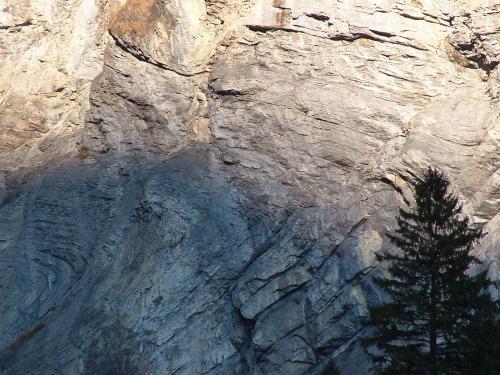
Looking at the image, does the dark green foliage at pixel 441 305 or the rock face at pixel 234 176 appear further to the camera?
the rock face at pixel 234 176

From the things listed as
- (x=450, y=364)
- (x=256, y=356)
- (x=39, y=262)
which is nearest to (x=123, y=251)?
(x=39, y=262)

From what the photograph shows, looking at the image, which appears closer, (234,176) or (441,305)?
(441,305)

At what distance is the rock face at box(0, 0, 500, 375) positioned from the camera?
67.1 feet

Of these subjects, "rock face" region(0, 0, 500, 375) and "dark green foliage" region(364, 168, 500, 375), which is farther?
"rock face" region(0, 0, 500, 375)

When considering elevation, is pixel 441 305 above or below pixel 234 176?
above

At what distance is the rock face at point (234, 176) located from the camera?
67.1 feet

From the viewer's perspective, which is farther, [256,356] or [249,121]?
[249,121]

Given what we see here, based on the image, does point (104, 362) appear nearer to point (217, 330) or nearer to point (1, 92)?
point (217, 330)

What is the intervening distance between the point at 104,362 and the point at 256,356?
12.6ft

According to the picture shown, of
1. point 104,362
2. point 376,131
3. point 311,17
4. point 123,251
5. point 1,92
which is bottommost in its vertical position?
point 104,362

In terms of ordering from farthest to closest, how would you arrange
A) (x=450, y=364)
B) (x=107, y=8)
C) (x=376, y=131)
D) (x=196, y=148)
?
(x=107, y=8) → (x=196, y=148) → (x=376, y=131) → (x=450, y=364)

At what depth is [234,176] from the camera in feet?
73.1

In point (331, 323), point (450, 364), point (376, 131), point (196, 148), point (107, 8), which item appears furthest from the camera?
point (107, 8)

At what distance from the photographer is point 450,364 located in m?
14.3
